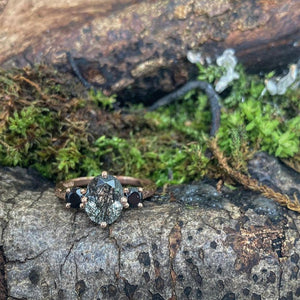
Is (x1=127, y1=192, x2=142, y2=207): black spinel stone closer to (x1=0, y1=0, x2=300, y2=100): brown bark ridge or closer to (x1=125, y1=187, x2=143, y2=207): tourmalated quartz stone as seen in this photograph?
(x1=125, y1=187, x2=143, y2=207): tourmalated quartz stone

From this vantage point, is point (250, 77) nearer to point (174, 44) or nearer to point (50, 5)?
point (174, 44)

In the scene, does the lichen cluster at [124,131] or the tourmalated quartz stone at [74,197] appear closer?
the tourmalated quartz stone at [74,197]

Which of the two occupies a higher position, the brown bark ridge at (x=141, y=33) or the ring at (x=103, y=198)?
the brown bark ridge at (x=141, y=33)

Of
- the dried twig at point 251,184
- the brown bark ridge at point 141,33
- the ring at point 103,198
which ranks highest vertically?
the brown bark ridge at point 141,33

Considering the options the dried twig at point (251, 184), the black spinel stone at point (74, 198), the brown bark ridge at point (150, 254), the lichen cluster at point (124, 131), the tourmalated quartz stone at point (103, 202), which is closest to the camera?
the brown bark ridge at point (150, 254)

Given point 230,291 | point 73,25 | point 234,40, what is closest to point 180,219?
point 230,291

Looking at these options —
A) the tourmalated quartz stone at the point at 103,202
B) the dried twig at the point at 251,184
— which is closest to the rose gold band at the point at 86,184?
the tourmalated quartz stone at the point at 103,202

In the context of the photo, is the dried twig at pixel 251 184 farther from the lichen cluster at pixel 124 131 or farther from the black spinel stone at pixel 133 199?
the black spinel stone at pixel 133 199
